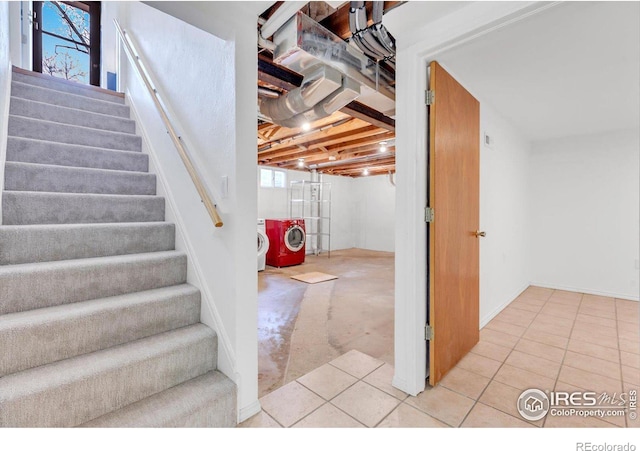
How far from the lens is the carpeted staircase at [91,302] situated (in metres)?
1.25

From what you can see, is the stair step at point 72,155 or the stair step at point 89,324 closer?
the stair step at point 89,324

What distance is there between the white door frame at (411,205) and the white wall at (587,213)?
11.3ft

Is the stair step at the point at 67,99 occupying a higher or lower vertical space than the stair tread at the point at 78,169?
higher

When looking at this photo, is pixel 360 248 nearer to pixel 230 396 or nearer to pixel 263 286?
pixel 263 286

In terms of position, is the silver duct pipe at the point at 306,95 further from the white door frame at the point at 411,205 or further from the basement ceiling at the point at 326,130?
the white door frame at the point at 411,205

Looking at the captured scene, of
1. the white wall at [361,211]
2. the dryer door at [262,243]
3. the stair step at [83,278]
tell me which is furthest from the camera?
the white wall at [361,211]

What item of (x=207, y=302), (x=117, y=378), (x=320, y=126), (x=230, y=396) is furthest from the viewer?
(x=320, y=126)

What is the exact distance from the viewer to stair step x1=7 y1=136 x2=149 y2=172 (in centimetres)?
209

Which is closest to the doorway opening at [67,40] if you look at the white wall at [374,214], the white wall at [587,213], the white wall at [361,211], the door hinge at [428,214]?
the white wall at [361,211]

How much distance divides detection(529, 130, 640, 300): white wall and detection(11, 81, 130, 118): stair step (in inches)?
208

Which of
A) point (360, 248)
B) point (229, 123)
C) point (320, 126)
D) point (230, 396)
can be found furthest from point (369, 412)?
point (360, 248)

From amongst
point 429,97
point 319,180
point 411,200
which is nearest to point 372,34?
point 429,97

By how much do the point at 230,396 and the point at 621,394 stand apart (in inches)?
90.6

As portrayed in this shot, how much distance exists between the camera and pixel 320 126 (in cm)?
370
